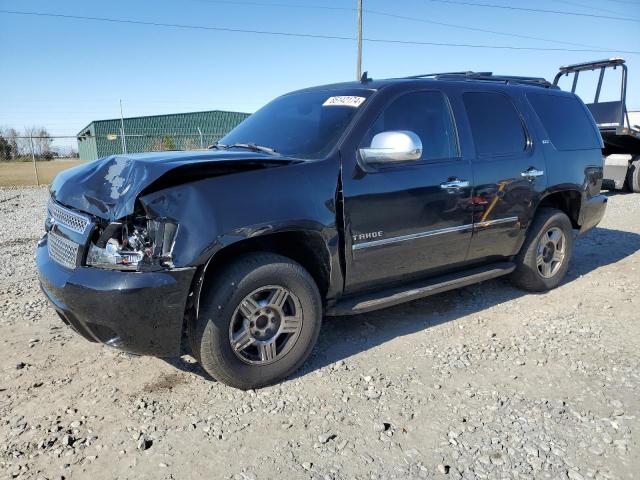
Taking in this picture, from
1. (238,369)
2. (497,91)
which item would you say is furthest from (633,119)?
(238,369)

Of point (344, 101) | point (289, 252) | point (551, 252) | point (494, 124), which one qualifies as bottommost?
point (551, 252)

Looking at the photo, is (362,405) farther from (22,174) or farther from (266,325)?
(22,174)

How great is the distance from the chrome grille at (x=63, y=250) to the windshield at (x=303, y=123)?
61.4 inches

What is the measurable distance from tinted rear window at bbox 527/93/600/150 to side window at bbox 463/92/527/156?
439mm

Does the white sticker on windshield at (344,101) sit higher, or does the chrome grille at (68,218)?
the white sticker on windshield at (344,101)

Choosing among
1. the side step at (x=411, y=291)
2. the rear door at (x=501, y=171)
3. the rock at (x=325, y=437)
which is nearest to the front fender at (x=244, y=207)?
the side step at (x=411, y=291)

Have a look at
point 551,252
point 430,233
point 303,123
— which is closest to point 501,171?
point 430,233

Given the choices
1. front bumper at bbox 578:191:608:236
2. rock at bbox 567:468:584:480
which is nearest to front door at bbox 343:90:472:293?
rock at bbox 567:468:584:480

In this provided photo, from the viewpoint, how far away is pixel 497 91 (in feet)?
15.1

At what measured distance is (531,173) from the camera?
15.1 ft

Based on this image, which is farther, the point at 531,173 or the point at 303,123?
the point at 531,173

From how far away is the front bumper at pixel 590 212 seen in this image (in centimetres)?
535

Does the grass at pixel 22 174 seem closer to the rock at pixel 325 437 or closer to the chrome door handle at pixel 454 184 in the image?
the chrome door handle at pixel 454 184

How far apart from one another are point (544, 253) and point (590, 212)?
2.88 feet
